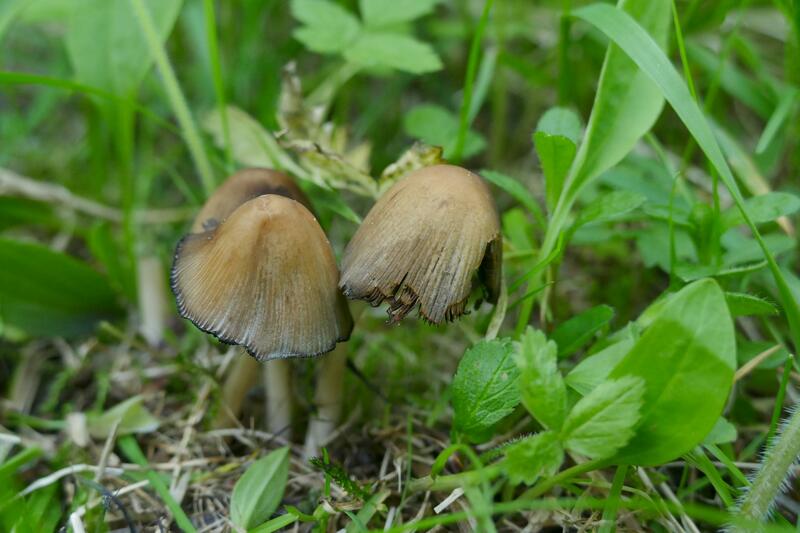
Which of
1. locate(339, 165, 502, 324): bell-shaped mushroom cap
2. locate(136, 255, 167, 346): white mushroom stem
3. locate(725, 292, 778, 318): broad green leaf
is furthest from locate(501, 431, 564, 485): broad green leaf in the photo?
locate(136, 255, 167, 346): white mushroom stem

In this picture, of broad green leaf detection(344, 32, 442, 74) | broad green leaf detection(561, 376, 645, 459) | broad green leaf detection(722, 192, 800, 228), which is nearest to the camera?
broad green leaf detection(561, 376, 645, 459)

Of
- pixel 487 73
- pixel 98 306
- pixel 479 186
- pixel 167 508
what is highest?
pixel 487 73

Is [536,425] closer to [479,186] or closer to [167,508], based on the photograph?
[479,186]

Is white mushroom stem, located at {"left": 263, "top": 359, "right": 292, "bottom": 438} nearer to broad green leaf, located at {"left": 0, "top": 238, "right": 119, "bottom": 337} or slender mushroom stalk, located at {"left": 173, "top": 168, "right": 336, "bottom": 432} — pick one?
slender mushroom stalk, located at {"left": 173, "top": 168, "right": 336, "bottom": 432}

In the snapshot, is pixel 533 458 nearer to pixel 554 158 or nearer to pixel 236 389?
pixel 554 158

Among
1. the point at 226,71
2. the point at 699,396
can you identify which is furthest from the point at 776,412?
the point at 226,71

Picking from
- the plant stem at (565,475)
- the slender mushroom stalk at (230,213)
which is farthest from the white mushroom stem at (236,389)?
the plant stem at (565,475)
